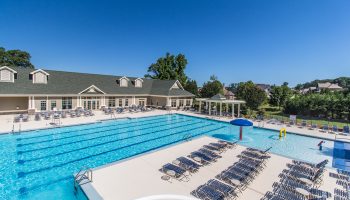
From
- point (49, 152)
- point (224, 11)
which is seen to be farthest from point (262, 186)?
point (224, 11)

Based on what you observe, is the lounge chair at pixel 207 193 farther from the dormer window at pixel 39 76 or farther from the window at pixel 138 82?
the window at pixel 138 82

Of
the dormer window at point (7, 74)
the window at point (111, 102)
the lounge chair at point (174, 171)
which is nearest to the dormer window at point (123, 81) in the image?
the window at point (111, 102)

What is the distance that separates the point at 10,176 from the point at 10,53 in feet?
195

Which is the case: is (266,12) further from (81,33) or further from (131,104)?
(81,33)

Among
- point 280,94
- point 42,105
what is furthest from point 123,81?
point 280,94

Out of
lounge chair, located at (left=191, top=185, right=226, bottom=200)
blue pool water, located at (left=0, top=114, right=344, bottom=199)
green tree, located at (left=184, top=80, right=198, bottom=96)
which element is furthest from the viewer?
green tree, located at (left=184, top=80, right=198, bottom=96)

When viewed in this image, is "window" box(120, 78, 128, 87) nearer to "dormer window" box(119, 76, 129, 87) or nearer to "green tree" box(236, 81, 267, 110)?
"dormer window" box(119, 76, 129, 87)

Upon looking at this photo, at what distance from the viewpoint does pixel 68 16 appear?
25500 millimetres

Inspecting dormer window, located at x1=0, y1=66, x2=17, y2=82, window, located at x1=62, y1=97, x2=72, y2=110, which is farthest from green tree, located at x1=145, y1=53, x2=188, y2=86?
dormer window, located at x1=0, y1=66, x2=17, y2=82

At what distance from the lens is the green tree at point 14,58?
4807cm

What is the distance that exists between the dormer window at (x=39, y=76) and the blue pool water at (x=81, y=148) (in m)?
11.7

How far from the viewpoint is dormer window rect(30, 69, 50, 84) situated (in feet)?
78.0

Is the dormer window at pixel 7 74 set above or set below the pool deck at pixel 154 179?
above

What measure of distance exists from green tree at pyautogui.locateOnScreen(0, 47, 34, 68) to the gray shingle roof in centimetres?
3433
